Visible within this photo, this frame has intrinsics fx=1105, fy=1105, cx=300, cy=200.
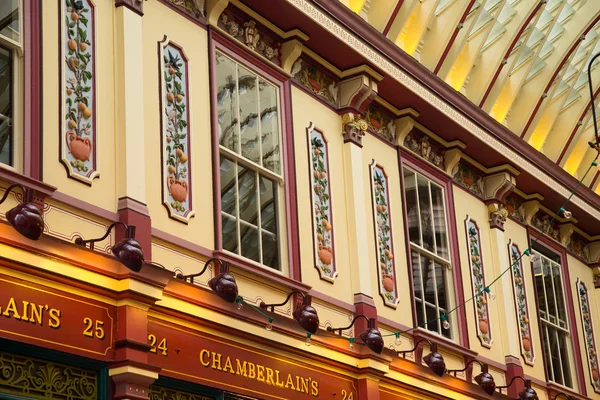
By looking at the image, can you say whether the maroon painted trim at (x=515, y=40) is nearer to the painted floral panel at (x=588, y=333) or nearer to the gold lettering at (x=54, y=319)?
the painted floral panel at (x=588, y=333)

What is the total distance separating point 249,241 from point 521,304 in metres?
6.42

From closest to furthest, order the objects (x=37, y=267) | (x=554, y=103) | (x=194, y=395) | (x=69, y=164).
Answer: (x=37, y=267) → (x=69, y=164) → (x=194, y=395) → (x=554, y=103)

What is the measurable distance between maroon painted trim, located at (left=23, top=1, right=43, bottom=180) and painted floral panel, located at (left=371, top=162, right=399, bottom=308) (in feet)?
17.3

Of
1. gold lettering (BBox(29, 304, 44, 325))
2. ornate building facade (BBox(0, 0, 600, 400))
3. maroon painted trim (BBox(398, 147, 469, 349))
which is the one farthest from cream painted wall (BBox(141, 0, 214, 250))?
maroon painted trim (BBox(398, 147, 469, 349))

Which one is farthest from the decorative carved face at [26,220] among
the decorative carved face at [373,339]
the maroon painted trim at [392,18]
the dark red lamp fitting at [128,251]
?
the maroon painted trim at [392,18]

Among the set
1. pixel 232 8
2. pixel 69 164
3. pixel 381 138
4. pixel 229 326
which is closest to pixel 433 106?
pixel 381 138

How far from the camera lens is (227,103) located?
11.0 m

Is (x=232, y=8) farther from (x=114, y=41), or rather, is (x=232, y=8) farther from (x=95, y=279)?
(x=95, y=279)

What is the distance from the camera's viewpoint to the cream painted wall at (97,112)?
28.2 ft

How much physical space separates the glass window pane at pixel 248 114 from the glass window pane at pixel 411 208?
10.2 ft

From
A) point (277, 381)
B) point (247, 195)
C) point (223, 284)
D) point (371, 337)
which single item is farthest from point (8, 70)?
point (371, 337)

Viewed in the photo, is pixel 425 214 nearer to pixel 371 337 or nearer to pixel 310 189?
pixel 310 189

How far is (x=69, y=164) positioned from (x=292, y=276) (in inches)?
124

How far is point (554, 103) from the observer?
17.6 meters
